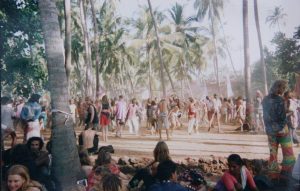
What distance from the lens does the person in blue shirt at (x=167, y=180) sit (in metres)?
3.26

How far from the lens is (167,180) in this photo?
3350 mm

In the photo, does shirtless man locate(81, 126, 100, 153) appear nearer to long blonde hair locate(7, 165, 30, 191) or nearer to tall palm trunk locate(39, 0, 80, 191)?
tall palm trunk locate(39, 0, 80, 191)

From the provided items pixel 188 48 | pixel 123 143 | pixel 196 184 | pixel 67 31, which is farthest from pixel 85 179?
pixel 188 48

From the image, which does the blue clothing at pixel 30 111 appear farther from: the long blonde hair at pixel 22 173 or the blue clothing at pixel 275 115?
the blue clothing at pixel 275 115

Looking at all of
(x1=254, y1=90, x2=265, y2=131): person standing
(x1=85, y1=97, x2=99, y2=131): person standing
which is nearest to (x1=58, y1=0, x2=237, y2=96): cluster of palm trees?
(x1=254, y1=90, x2=265, y2=131): person standing

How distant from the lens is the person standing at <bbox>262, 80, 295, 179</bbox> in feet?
16.0

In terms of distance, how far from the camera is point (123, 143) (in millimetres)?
9656

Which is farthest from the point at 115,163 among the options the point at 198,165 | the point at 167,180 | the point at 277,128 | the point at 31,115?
the point at 31,115

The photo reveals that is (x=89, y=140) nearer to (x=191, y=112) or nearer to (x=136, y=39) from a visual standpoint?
(x=191, y=112)

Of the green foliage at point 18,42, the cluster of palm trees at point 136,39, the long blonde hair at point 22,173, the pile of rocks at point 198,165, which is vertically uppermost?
the cluster of palm trees at point 136,39

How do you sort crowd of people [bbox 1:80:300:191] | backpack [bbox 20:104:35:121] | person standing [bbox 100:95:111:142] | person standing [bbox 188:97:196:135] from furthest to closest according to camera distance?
person standing [bbox 188:97:196:135]
person standing [bbox 100:95:111:142]
backpack [bbox 20:104:35:121]
crowd of people [bbox 1:80:300:191]

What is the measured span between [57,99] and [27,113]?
9.29 ft

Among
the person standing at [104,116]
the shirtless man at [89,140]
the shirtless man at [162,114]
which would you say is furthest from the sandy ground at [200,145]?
the shirtless man at [89,140]

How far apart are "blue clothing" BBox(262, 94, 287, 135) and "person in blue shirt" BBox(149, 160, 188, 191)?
6.83ft
